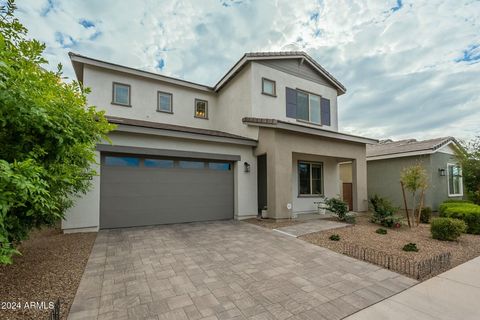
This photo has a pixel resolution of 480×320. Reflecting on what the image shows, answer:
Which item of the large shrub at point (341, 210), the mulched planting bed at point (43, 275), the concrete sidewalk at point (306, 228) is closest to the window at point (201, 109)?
the concrete sidewalk at point (306, 228)

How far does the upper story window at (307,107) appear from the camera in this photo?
37.4ft

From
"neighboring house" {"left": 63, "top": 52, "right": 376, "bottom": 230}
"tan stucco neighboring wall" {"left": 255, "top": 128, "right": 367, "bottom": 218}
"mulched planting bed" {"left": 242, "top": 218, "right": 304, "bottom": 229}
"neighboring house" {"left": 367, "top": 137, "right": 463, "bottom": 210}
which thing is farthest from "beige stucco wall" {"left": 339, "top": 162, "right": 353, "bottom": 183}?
"mulched planting bed" {"left": 242, "top": 218, "right": 304, "bottom": 229}

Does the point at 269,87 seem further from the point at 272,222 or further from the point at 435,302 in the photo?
the point at 435,302

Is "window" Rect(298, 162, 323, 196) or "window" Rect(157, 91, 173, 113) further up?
"window" Rect(157, 91, 173, 113)

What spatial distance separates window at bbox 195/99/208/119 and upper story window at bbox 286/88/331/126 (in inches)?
189

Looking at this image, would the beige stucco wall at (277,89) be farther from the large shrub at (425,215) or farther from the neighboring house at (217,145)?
the large shrub at (425,215)

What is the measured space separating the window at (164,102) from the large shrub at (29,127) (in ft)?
27.1

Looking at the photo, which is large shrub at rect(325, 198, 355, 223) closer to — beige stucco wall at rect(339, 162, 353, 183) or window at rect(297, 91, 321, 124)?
window at rect(297, 91, 321, 124)

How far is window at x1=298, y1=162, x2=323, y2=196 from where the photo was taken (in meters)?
11.2

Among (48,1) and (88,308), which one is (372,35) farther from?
(88,308)

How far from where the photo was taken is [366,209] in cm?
Result: 1122

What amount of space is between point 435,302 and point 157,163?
8.12m

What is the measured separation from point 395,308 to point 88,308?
13.7 feet

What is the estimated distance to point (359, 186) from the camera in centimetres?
1117
